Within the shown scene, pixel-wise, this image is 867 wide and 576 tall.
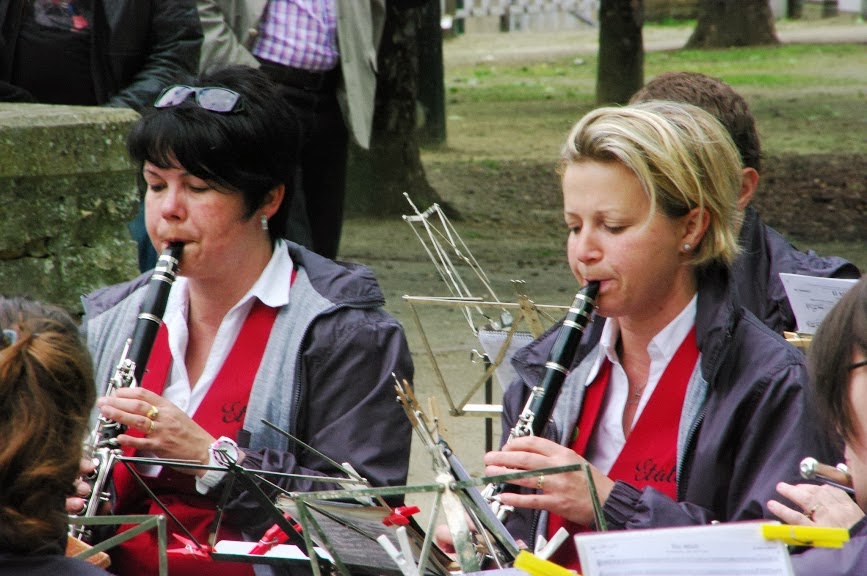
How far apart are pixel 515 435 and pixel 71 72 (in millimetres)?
2658

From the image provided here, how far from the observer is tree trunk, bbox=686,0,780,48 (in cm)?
2227

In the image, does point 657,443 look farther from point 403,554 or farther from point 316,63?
point 316,63

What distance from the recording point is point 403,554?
5.97ft

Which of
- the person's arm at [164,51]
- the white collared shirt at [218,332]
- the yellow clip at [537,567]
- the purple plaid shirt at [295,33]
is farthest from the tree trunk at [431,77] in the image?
the yellow clip at [537,567]

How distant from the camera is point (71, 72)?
14.5ft

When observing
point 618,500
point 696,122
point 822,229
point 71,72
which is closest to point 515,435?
point 618,500

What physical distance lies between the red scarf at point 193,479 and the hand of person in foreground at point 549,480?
2.19 feet

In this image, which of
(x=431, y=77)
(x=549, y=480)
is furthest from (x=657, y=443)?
(x=431, y=77)

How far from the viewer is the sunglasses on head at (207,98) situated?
9.04 ft

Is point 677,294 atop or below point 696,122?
below

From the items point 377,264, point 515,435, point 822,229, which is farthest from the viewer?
point 822,229

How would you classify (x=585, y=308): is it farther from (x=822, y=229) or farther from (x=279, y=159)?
(x=822, y=229)

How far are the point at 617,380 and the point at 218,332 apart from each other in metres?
0.89

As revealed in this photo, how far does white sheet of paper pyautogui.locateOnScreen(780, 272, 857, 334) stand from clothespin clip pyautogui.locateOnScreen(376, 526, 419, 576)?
1.35 m
